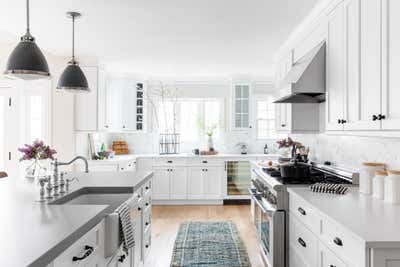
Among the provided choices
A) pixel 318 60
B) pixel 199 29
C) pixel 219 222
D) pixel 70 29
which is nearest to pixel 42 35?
pixel 70 29

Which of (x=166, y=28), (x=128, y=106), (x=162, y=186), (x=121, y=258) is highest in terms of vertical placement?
(x=166, y=28)

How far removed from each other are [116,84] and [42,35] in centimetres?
223

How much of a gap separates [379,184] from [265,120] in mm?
4429

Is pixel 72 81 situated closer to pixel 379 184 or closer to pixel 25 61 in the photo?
pixel 25 61

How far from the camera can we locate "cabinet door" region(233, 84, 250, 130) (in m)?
6.23

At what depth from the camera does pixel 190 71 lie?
5.81 meters

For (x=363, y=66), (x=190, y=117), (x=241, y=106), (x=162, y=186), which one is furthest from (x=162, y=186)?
(x=363, y=66)

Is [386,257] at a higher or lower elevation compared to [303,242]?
higher

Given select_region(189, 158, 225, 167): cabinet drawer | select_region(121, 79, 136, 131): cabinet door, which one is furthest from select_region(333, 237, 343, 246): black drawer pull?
select_region(121, 79, 136, 131): cabinet door

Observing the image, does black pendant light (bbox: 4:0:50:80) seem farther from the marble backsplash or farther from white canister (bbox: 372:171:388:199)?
→ the marble backsplash

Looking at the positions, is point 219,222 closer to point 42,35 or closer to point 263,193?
point 263,193

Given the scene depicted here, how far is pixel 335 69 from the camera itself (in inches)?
101

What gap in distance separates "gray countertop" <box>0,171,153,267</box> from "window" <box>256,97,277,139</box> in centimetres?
457

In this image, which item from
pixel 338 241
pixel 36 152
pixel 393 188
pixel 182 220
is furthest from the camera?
pixel 182 220
